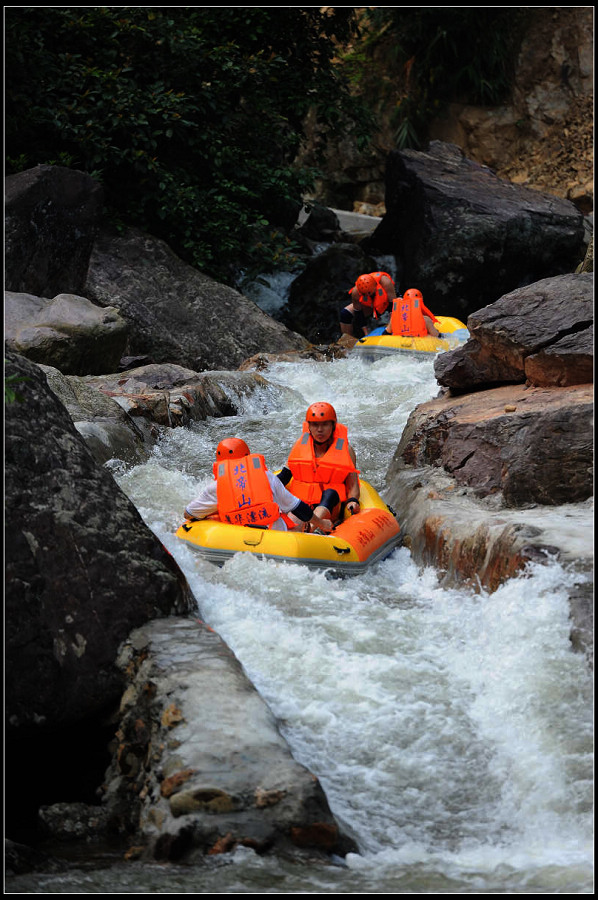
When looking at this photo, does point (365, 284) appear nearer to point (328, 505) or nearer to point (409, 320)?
point (409, 320)

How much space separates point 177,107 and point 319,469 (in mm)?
7696

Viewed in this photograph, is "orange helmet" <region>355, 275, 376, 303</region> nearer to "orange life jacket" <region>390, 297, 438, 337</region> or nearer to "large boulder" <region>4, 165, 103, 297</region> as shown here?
"orange life jacket" <region>390, 297, 438, 337</region>

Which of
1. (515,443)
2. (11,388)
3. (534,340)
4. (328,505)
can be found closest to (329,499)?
(328,505)

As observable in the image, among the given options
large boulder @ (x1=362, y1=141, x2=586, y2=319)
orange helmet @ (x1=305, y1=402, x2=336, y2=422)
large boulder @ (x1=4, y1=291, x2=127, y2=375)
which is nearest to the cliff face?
large boulder @ (x1=362, y1=141, x2=586, y2=319)

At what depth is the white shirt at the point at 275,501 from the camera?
21.6ft

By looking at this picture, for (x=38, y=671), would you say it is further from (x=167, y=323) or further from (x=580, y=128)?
(x=580, y=128)

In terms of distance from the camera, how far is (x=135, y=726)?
13.3 ft

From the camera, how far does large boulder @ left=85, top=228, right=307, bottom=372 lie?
40.5ft

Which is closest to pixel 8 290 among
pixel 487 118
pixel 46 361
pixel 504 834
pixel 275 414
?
pixel 46 361

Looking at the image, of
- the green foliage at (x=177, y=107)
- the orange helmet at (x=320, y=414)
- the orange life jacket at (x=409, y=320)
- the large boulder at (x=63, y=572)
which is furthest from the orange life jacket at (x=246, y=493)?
the green foliage at (x=177, y=107)

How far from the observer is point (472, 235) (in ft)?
49.4

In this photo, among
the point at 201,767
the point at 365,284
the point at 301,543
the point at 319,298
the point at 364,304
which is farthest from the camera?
the point at 319,298

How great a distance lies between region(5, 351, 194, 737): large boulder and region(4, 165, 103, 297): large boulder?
22.3 feet

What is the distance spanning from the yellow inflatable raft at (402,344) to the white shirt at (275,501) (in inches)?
225
